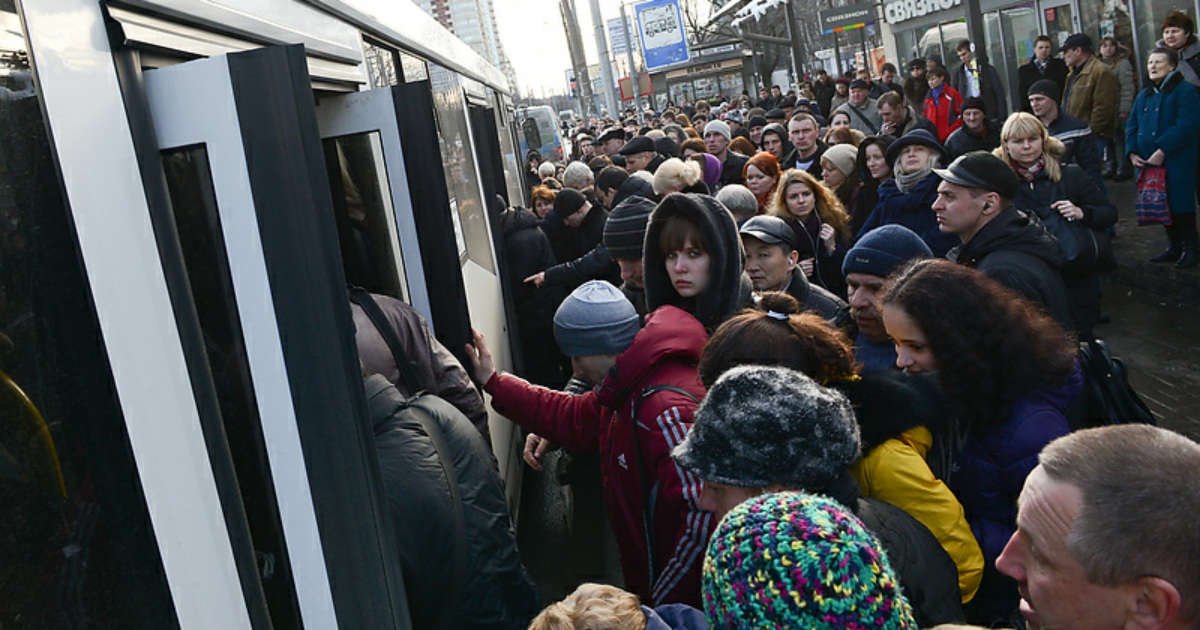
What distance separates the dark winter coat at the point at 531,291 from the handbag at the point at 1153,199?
4687 millimetres

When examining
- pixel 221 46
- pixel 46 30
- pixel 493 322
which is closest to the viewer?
pixel 46 30

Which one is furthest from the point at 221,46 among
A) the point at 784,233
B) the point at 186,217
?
the point at 784,233

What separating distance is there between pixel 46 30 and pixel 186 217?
0.37 metres

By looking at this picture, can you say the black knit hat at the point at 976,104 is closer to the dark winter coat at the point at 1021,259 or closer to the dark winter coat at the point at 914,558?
the dark winter coat at the point at 1021,259

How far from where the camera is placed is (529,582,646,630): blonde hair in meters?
1.67

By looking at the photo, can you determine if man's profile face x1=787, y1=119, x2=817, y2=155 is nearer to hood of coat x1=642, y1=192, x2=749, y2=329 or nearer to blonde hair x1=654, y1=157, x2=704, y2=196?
blonde hair x1=654, y1=157, x2=704, y2=196

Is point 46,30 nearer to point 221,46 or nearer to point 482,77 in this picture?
point 221,46

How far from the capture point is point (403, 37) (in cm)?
464

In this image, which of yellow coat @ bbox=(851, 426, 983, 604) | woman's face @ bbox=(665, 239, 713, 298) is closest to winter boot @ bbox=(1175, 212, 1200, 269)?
woman's face @ bbox=(665, 239, 713, 298)

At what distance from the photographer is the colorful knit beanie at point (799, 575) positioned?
1427 millimetres

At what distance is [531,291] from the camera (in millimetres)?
6840

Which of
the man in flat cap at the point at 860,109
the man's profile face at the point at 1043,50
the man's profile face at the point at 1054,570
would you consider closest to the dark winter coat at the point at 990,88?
the man's profile face at the point at 1043,50

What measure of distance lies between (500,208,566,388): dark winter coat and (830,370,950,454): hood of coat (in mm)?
4268

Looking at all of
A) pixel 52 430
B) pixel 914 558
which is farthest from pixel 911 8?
pixel 52 430
